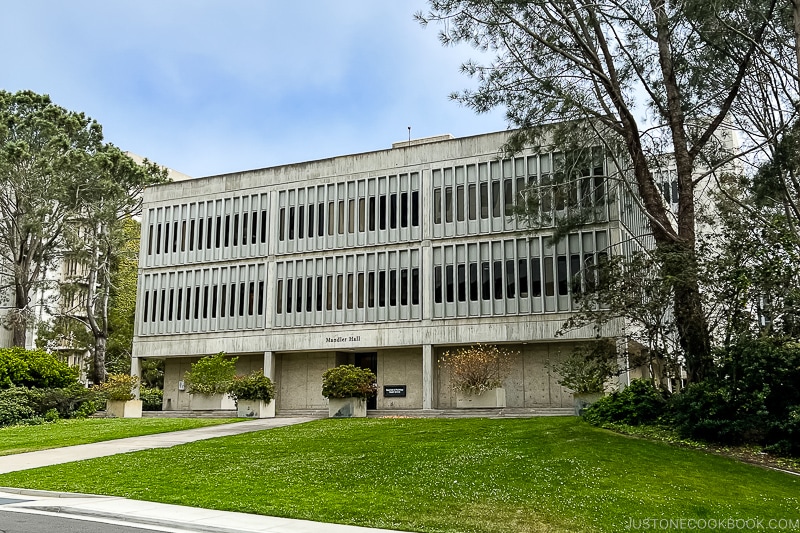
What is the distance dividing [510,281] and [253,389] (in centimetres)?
1225

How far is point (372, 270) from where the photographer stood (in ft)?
123

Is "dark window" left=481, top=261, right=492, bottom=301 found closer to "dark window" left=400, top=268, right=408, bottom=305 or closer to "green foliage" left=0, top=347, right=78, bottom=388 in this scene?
"dark window" left=400, top=268, right=408, bottom=305

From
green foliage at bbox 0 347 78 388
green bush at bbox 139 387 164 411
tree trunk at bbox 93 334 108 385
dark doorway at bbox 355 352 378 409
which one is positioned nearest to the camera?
green foliage at bbox 0 347 78 388

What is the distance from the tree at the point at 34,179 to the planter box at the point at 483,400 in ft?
77.1

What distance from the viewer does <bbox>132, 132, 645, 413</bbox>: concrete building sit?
113 feet

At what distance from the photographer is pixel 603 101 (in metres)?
22.4

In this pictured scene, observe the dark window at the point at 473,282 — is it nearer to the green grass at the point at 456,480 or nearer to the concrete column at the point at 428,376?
the concrete column at the point at 428,376

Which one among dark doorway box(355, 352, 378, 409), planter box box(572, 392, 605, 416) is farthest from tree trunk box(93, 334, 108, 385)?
planter box box(572, 392, 605, 416)

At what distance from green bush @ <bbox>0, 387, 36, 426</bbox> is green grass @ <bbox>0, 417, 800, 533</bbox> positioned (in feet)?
45.2

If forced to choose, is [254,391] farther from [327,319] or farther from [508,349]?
[508,349]

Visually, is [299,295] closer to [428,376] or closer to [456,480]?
[428,376]

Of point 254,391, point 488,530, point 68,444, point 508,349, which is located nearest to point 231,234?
point 254,391

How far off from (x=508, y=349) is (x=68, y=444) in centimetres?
1982

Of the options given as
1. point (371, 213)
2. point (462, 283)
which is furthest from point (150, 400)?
point (462, 283)
